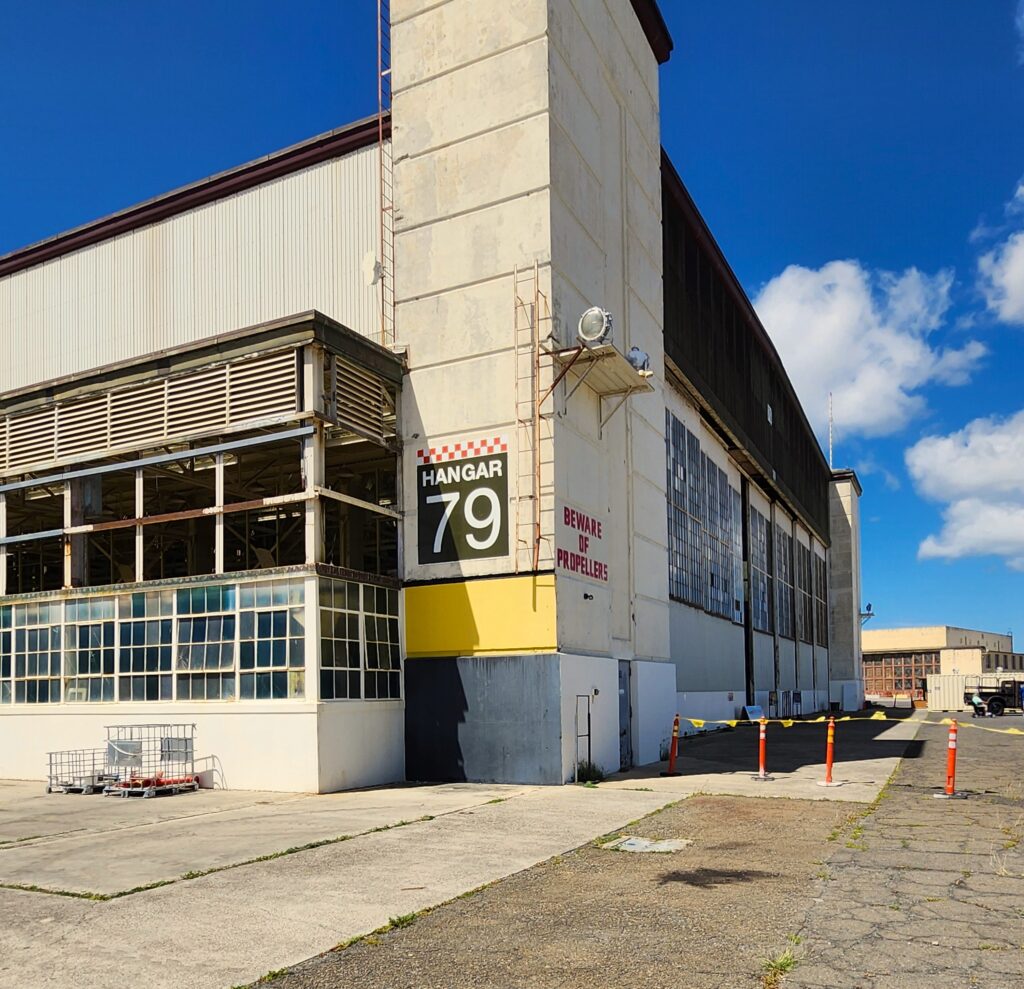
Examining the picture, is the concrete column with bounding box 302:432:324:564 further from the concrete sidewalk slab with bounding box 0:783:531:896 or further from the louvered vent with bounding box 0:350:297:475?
the concrete sidewalk slab with bounding box 0:783:531:896

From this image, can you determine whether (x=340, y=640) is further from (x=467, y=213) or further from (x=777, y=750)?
(x=777, y=750)

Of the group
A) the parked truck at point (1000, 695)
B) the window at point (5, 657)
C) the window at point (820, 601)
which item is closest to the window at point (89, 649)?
the window at point (5, 657)

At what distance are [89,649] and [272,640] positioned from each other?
5578mm

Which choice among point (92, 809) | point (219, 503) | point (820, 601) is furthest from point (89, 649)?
point (820, 601)

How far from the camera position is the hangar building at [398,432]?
813 inches

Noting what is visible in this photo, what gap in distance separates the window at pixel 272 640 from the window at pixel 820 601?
59.2m

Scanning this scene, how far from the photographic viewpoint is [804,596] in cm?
6812

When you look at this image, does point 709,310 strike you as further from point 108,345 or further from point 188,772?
point 188,772

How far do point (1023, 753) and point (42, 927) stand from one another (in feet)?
85.3

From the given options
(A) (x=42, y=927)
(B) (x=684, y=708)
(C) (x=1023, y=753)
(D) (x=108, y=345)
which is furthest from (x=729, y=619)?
(A) (x=42, y=927)

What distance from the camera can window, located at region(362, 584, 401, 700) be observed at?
21.3m

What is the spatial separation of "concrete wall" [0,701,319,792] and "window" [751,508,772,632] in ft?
116

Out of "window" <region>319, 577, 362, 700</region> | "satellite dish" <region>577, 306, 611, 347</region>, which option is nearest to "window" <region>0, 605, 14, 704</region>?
"window" <region>319, 577, 362, 700</region>

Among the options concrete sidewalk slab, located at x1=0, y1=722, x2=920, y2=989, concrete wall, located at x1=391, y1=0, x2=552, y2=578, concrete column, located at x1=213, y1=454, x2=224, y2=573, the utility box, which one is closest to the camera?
concrete sidewalk slab, located at x1=0, y1=722, x2=920, y2=989
